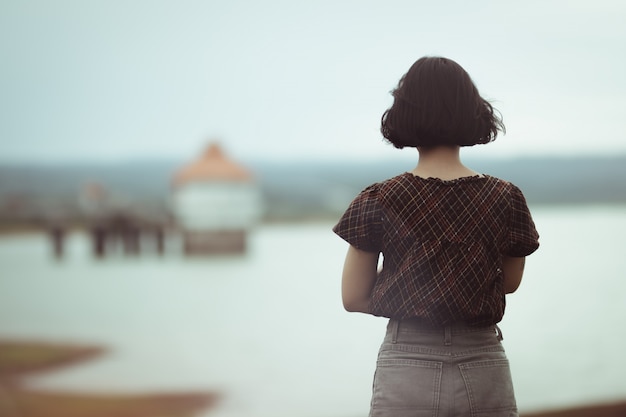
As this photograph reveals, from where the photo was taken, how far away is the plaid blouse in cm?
105

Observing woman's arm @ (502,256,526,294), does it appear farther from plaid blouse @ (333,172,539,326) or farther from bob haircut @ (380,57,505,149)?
bob haircut @ (380,57,505,149)

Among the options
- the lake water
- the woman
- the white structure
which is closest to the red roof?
the white structure

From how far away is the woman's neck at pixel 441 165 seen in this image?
1.10m

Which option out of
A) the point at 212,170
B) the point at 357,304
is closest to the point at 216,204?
the point at 212,170

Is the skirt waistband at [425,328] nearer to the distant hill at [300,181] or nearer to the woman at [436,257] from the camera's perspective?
the woman at [436,257]

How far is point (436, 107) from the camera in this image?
1.07 meters

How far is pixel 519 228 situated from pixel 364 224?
9.6 inches

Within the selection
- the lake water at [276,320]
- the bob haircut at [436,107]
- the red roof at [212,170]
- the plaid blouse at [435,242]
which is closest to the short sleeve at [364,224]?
the plaid blouse at [435,242]

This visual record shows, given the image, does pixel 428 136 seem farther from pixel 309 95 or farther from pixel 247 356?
pixel 247 356

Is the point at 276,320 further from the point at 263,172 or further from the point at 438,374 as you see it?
the point at 438,374

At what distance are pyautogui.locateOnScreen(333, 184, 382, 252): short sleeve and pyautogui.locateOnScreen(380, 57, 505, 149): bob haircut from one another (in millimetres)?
107

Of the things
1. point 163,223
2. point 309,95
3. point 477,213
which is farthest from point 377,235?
point 163,223

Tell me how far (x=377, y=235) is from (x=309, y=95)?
6.73 ft

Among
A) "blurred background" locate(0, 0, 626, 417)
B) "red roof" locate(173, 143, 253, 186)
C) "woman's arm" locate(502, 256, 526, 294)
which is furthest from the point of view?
"red roof" locate(173, 143, 253, 186)
